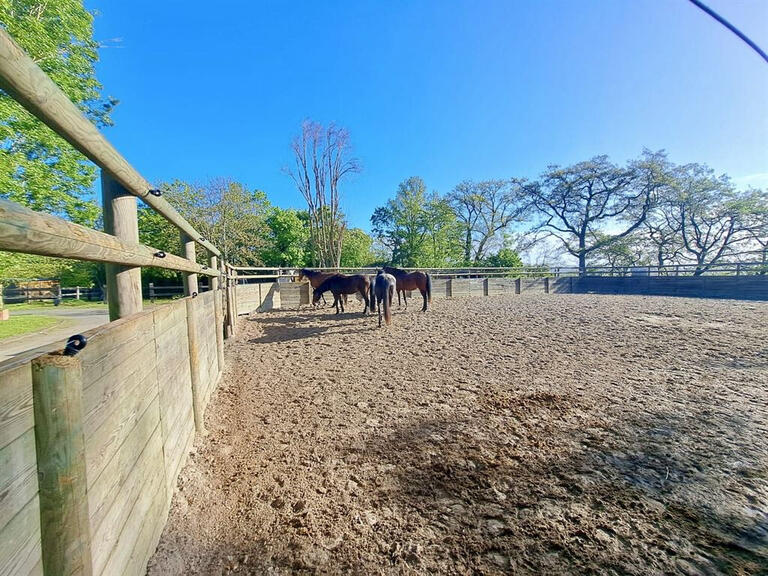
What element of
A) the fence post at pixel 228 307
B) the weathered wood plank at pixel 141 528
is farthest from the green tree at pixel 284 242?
the weathered wood plank at pixel 141 528

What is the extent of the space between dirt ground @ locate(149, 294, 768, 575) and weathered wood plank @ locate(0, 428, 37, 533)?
1.07 m

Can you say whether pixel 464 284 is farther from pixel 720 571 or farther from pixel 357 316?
pixel 720 571

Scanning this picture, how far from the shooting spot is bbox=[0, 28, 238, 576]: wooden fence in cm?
70

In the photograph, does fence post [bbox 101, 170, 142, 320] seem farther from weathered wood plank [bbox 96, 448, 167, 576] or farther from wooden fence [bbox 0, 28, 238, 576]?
weathered wood plank [bbox 96, 448, 167, 576]

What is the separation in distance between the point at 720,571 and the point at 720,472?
3.06 ft

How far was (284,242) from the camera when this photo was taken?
22.0m

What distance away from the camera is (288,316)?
892 cm

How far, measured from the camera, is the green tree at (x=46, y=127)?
6.91 meters

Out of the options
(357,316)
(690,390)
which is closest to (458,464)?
(690,390)

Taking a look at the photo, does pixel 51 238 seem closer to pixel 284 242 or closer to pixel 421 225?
pixel 284 242

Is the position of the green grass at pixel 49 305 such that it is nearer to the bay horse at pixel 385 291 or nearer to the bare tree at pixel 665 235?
the bay horse at pixel 385 291

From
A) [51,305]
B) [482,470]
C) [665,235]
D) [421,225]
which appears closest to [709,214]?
[665,235]

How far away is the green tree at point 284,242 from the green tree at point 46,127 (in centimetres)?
1243

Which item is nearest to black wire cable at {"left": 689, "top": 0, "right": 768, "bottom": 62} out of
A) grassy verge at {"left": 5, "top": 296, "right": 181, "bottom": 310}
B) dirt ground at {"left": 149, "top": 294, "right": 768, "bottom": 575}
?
dirt ground at {"left": 149, "top": 294, "right": 768, "bottom": 575}
